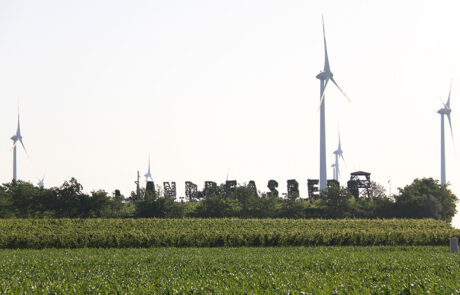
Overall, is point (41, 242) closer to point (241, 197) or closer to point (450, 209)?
point (241, 197)

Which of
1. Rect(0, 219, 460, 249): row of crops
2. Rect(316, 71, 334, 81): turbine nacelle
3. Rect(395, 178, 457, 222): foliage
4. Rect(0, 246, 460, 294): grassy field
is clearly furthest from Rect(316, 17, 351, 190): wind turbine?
Rect(0, 246, 460, 294): grassy field

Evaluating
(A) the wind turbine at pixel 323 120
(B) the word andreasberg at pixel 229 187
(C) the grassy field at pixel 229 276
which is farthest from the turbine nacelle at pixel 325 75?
(C) the grassy field at pixel 229 276

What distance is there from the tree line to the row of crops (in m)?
12.3

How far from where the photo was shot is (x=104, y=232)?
53906 mm

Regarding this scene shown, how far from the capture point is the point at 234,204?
279 ft

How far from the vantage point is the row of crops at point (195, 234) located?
5200cm

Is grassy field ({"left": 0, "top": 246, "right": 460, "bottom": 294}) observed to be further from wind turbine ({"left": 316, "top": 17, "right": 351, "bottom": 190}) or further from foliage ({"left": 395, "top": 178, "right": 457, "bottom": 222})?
wind turbine ({"left": 316, "top": 17, "right": 351, "bottom": 190})

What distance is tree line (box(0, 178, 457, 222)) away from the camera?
3063 inches

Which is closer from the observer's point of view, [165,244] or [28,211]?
[165,244]

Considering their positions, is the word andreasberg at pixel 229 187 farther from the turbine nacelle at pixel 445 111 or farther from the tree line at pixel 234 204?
the turbine nacelle at pixel 445 111

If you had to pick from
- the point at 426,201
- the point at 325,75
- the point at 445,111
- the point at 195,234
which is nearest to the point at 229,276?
the point at 195,234

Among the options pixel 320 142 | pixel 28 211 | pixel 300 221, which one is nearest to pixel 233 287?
pixel 300 221

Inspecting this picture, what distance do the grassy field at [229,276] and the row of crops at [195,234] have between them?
19084 mm

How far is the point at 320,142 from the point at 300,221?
28.8m
